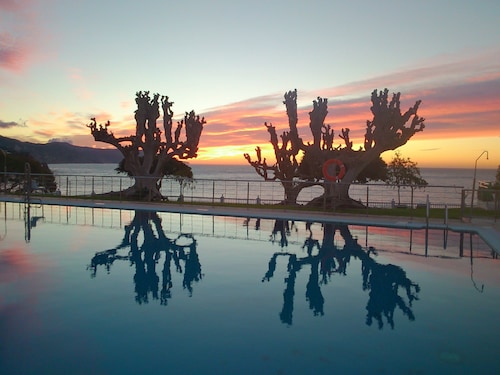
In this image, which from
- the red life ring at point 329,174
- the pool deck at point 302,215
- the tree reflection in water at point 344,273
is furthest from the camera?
the red life ring at point 329,174

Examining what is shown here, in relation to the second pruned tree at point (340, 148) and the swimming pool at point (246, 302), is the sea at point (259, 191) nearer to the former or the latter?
the second pruned tree at point (340, 148)

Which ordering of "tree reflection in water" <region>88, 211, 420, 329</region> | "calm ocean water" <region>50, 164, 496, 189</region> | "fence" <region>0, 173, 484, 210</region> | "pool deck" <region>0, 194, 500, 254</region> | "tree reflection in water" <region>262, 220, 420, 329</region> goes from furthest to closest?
1. "calm ocean water" <region>50, 164, 496, 189</region>
2. "fence" <region>0, 173, 484, 210</region>
3. "pool deck" <region>0, 194, 500, 254</region>
4. "tree reflection in water" <region>88, 211, 420, 329</region>
5. "tree reflection in water" <region>262, 220, 420, 329</region>

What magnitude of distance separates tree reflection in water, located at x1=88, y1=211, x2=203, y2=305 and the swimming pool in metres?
0.04

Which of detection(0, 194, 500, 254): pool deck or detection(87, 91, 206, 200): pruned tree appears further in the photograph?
detection(87, 91, 206, 200): pruned tree

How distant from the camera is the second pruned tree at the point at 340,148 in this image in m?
17.8

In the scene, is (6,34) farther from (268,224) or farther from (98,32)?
(268,224)

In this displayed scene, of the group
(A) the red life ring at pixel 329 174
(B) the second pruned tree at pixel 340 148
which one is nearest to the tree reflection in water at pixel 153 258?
(B) the second pruned tree at pixel 340 148

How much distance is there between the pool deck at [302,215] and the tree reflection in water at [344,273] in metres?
2.28

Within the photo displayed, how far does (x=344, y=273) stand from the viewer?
8.24 m

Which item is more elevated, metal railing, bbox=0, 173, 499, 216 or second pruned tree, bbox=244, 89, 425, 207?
second pruned tree, bbox=244, 89, 425, 207

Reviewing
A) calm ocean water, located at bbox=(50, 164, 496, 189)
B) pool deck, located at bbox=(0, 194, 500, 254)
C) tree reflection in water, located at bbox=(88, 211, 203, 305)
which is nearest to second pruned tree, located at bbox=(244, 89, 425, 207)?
pool deck, located at bbox=(0, 194, 500, 254)

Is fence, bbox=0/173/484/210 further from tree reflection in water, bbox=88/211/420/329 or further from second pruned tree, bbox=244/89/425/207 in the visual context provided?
tree reflection in water, bbox=88/211/420/329

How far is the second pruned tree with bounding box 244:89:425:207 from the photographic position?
58.2 ft

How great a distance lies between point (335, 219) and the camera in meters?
13.9
